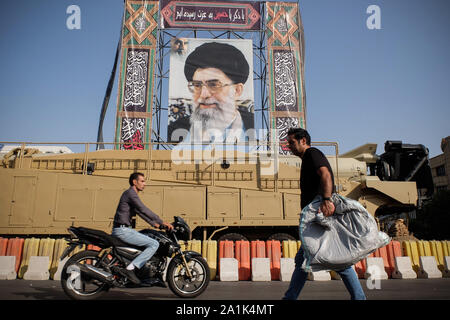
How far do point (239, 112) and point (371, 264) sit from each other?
14.8m

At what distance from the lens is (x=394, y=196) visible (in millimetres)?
10977

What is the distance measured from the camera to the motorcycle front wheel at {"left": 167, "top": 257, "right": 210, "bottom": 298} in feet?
15.0

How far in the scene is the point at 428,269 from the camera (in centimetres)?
752

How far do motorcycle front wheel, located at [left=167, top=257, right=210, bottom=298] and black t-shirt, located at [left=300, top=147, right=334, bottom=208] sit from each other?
1.95 meters

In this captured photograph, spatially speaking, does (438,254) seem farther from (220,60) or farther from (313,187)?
(220,60)

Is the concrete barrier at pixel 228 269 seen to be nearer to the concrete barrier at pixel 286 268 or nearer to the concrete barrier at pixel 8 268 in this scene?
the concrete barrier at pixel 286 268

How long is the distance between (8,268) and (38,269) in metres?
0.65

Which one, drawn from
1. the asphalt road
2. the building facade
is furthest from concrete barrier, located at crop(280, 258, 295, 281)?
the building facade

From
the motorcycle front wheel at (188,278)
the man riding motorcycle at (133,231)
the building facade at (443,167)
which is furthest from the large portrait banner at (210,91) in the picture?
the building facade at (443,167)

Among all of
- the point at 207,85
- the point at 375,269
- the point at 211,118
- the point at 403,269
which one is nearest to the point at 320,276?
the point at 375,269

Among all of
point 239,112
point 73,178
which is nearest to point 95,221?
point 73,178

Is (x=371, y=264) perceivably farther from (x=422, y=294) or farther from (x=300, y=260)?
(x=300, y=260)

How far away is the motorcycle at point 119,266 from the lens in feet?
13.8

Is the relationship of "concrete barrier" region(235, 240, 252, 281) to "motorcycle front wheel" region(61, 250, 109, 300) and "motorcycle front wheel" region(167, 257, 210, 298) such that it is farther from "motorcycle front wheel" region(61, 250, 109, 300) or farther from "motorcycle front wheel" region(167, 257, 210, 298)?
"motorcycle front wheel" region(61, 250, 109, 300)
